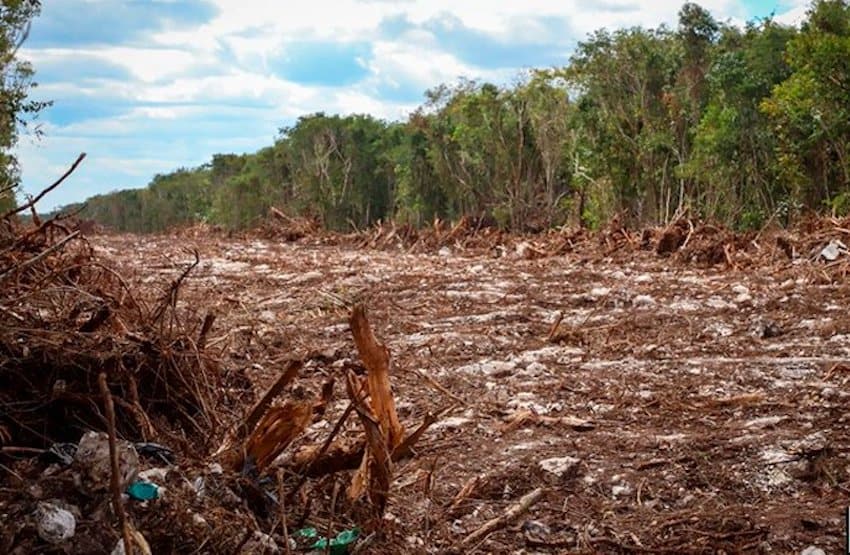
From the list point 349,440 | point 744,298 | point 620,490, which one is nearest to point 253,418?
point 349,440

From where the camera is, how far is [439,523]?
342 cm

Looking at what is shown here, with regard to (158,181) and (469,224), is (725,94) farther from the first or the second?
(158,181)

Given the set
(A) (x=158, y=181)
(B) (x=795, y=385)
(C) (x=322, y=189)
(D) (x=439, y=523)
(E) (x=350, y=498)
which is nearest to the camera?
(E) (x=350, y=498)

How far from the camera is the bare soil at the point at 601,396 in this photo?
11.1 ft

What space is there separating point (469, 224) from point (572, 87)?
13214 mm

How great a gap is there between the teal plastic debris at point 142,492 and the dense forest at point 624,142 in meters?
13.2

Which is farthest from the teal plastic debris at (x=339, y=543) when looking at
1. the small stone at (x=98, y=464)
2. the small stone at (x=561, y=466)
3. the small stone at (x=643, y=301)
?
the small stone at (x=643, y=301)

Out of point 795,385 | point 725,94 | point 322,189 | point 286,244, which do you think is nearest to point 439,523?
point 795,385

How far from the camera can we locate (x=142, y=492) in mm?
2729

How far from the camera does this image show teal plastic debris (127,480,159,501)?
8.94ft

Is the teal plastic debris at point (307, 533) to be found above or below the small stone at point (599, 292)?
below

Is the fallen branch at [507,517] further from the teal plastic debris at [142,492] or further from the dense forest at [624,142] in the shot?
the dense forest at [624,142]

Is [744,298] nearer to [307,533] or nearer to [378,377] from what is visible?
[378,377]

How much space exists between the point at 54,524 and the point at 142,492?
0.26 meters
